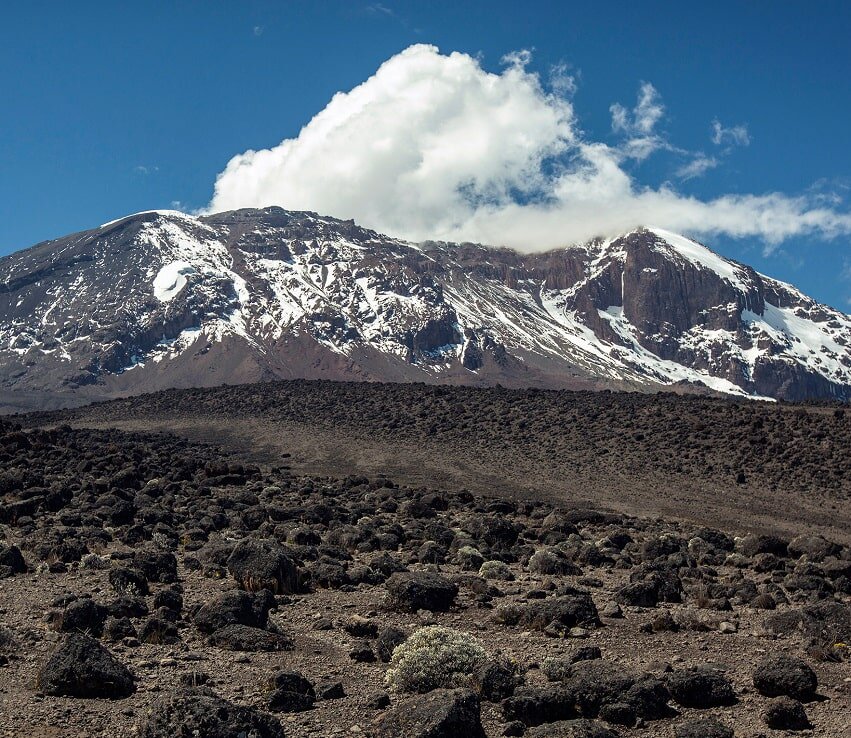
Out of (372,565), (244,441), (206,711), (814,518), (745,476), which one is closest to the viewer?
(206,711)

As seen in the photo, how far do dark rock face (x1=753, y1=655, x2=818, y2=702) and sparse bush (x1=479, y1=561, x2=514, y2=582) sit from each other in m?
9.30

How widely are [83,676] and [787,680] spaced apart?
9.72 meters

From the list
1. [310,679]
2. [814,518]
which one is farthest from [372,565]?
[814,518]

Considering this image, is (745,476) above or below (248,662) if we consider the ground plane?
above

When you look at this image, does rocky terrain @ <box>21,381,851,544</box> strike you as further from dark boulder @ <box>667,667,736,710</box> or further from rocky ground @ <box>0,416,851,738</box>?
dark boulder @ <box>667,667,736,710</box>

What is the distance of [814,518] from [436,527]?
23.3 metres

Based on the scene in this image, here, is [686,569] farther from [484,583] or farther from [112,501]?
[112,501]

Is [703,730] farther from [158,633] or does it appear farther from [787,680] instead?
[158,633]

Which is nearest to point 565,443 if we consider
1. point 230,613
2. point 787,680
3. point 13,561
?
point 13,561

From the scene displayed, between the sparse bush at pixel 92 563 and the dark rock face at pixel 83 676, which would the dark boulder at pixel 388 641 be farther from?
the sparse bush at pixel 92 563

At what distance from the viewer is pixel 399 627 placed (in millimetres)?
17234

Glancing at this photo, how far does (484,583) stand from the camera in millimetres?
20672

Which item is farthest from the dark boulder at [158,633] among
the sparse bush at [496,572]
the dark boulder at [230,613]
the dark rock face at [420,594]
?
the sparse bush at [496,572]

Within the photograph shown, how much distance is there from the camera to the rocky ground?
12070 mm
